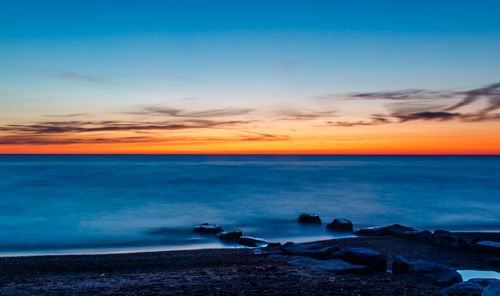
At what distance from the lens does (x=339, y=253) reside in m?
10.1

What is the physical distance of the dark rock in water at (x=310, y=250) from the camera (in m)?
10.6

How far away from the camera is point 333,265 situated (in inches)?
367

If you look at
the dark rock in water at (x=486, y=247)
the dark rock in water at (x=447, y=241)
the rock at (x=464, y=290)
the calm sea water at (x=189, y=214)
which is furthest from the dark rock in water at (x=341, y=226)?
the rock at (x=464, y=290)

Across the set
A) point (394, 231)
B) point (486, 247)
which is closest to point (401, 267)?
point (486, 247)

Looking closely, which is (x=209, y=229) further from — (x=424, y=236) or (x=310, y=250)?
(x=424, y=236)

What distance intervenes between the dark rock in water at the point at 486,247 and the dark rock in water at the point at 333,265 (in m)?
4.99

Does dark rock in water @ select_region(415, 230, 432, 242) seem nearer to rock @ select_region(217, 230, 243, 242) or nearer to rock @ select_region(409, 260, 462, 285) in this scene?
rock @ select_region(409, 260, 462, 285)

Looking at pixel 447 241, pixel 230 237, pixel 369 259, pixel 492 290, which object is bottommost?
pixel 230 237

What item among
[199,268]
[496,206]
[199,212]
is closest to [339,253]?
[199,268]

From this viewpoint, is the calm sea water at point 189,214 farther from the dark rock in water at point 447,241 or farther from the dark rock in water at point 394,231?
the dark rock in water at point 447,241

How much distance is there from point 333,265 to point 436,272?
2162mm

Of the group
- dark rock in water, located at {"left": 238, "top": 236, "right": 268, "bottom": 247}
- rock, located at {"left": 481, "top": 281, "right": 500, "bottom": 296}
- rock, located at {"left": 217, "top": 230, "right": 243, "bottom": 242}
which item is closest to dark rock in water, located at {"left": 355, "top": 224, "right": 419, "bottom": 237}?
dark rock in water, located at {"left": 238, "top": 236, "right": 268, "bottom": 247}

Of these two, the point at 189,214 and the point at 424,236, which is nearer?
the point at 424,236

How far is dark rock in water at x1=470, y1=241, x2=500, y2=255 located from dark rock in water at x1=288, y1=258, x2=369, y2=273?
499cm
